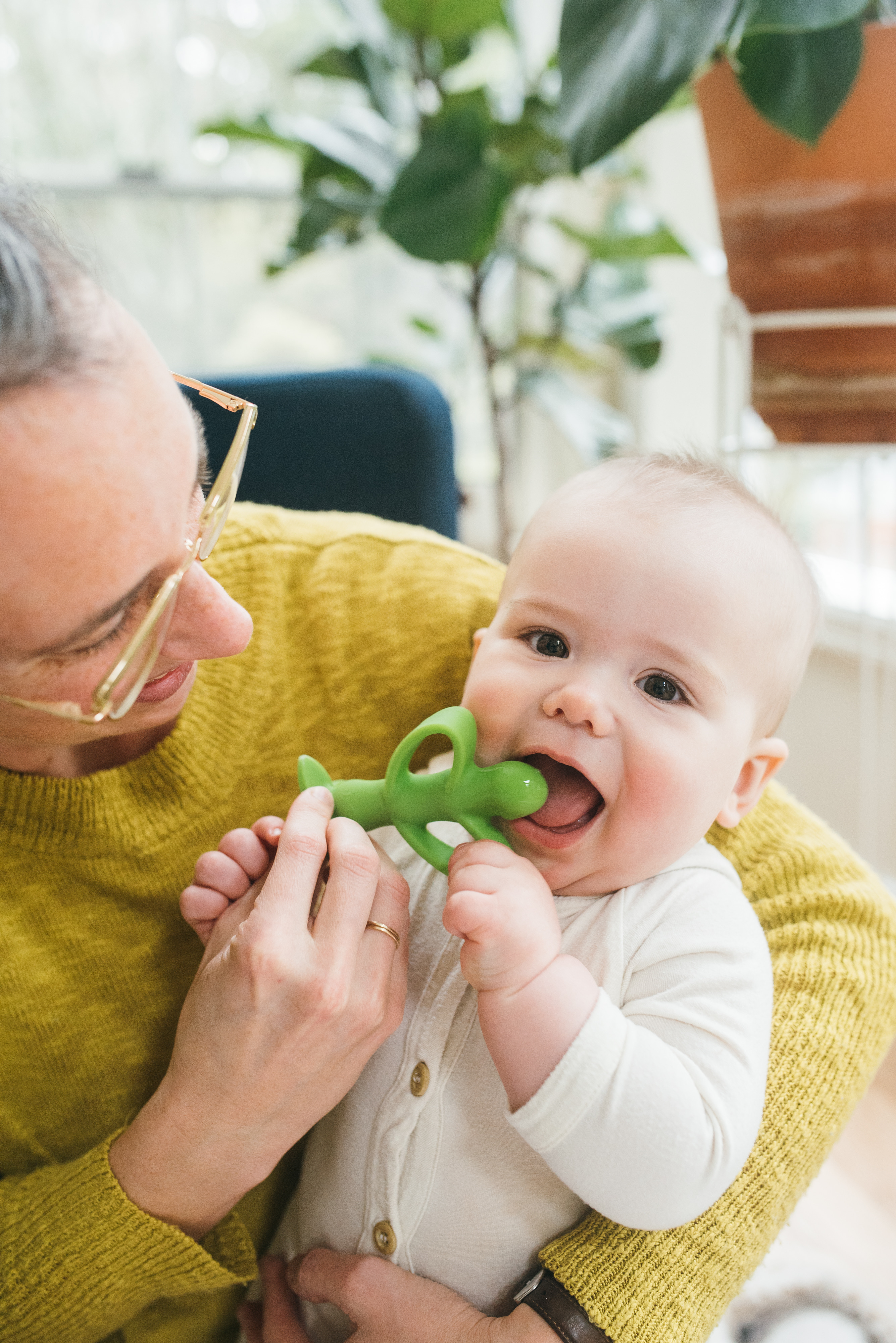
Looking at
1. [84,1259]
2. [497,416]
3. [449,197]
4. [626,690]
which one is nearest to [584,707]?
[626,690]

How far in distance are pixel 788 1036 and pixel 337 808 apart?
41 cm

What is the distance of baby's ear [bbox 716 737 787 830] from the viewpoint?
0.88 m

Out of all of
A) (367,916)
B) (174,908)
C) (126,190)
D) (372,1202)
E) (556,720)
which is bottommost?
(372,1202)

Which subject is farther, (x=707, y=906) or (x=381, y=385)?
(x=381, y=385)

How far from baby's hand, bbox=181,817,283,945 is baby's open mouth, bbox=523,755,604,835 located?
0.22 metres

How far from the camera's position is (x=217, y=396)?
0.87 meters

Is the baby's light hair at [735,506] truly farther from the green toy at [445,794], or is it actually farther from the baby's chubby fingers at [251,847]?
the baby's chubby fingers at [251,847]

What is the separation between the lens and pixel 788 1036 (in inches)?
33.0

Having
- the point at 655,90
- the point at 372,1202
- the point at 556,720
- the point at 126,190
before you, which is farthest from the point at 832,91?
the point at 126,190

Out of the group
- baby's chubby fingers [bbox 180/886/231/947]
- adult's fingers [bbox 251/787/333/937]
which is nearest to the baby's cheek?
adult's fingers [bbox 251/787/333/937]

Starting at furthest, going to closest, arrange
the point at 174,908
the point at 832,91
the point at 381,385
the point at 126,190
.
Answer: the point at 126,190 → the point at 381,385 → the point at 832,91 → the point at 174,908

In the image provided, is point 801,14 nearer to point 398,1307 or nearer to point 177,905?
point 177,905

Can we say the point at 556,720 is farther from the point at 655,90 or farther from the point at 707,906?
the point at 655,90

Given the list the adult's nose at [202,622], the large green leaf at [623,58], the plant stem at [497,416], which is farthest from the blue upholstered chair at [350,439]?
the plant stem at [497,416]
